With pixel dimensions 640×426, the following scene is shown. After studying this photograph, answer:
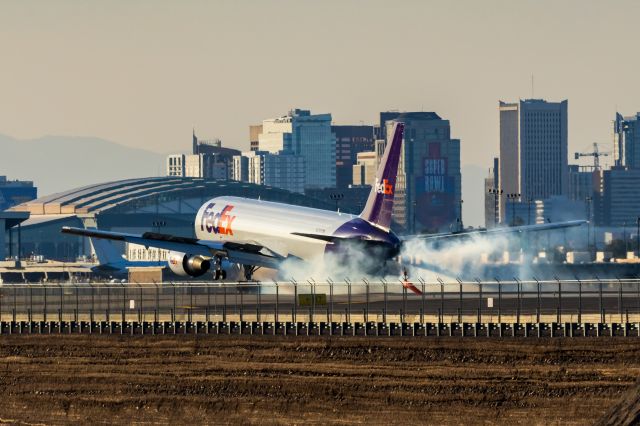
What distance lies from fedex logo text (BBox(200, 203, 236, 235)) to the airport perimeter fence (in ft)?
87.3

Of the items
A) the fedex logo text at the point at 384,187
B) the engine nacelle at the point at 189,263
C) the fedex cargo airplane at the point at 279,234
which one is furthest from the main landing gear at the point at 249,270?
the fedex logo text at the point at 384,187

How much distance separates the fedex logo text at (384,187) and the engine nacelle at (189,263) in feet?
43.0

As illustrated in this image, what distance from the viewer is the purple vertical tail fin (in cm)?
13762

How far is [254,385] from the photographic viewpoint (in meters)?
89.6

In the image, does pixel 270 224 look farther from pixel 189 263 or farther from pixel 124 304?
pixel 124 304

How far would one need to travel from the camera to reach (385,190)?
139250 millimetres

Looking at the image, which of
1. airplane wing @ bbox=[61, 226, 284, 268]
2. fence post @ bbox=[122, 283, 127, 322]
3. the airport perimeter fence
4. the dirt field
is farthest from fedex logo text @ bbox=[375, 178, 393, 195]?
the dirt field

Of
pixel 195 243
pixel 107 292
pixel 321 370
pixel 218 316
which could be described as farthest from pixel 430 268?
pixel 321 370

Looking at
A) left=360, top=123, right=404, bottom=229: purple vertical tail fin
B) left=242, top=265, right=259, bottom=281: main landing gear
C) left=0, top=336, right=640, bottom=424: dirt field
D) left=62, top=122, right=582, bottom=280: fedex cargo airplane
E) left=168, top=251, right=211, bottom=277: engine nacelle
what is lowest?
left=0, top=336, right=640, bottom=424: dirt field

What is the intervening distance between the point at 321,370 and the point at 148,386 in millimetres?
10028

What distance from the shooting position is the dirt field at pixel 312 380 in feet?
269

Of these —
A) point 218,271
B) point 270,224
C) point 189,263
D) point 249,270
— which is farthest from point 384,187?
point 189,263

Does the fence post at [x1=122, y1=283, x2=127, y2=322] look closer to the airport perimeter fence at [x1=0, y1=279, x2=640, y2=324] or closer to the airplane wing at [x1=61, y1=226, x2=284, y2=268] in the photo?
the airport perimeter fence at [x1=0, y1=279, x2=640, y2=324]

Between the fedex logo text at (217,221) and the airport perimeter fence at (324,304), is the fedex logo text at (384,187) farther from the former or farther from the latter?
the airport perimeter fence at (324,304)
